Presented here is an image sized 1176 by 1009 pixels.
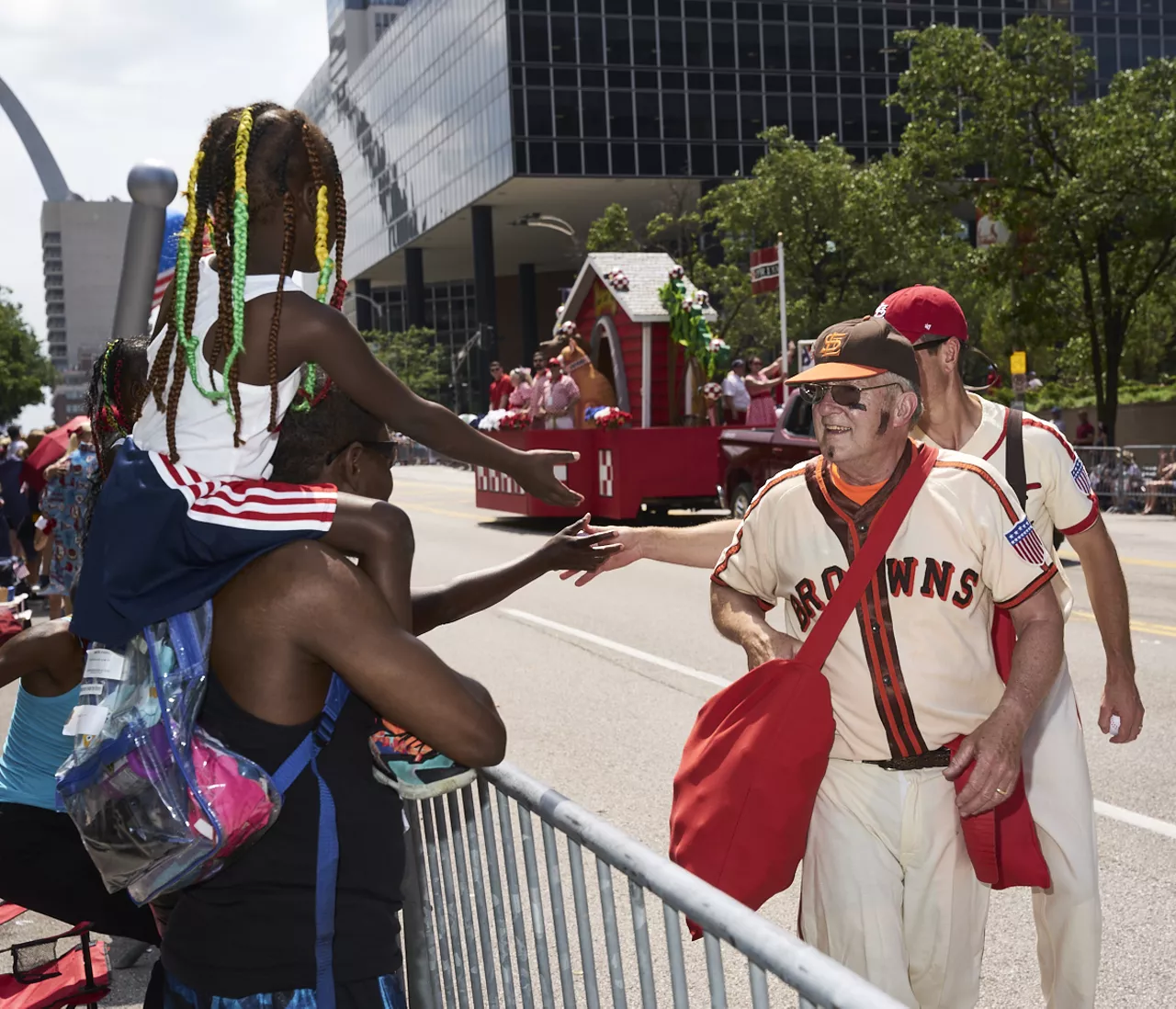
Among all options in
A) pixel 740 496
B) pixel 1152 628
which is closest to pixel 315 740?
pixel 1152 628

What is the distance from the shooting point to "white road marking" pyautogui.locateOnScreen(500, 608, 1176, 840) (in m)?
5.89

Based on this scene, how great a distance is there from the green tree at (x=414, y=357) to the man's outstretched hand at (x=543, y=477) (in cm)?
6668

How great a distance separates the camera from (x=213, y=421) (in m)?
2.32

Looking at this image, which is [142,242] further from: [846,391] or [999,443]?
[846,391]

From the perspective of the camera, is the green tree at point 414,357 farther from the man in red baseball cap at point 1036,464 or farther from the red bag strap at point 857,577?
the red bag strap at point 857,577

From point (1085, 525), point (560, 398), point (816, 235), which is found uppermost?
point (816, 235)

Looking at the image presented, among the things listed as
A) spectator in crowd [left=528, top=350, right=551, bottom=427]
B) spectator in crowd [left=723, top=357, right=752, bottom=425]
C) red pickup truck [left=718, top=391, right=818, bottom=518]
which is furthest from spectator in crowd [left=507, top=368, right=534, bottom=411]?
red pickup truck [left=718, top=391, right=818, bottom=518]

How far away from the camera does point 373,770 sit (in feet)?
7.73

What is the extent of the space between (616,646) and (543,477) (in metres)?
8.24

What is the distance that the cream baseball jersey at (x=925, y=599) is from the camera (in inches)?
119

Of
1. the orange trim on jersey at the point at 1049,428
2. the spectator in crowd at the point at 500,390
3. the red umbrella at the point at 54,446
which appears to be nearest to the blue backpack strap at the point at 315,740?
the orange trim on jersey at the point at 1049,428

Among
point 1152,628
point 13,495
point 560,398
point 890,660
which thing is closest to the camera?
point 890,660

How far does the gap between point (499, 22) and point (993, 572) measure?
62.7 m

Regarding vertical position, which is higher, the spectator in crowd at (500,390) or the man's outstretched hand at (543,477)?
the spectator in crowd at (500,390)
